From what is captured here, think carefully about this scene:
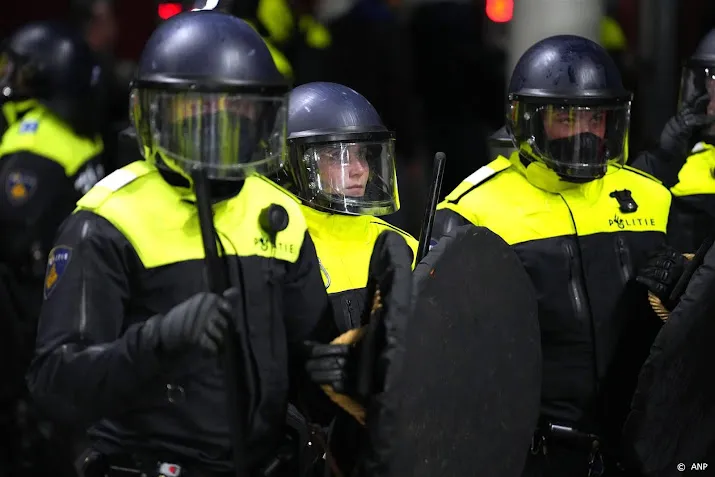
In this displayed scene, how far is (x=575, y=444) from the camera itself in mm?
3816

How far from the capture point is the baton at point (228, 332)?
2.68 metres

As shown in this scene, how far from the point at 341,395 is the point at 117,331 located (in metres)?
0.47

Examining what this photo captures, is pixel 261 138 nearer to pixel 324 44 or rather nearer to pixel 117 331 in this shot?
pixel 117 331

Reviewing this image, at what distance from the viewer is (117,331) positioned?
277 centimetres

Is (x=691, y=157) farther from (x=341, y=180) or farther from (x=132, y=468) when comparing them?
(x=132, y=468)

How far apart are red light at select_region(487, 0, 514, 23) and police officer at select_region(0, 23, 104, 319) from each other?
12.5ft

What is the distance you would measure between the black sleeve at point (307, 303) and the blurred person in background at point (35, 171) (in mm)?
2188

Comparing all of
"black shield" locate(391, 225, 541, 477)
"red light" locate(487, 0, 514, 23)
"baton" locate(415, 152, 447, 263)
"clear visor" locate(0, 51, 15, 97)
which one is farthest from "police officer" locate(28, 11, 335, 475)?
"red light" locate(487, 0, 514, 23)

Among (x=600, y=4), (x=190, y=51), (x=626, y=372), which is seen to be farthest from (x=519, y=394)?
(x=600, y=4)

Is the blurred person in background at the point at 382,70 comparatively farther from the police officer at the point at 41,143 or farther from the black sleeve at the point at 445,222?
the black sleeve at the point at 445,222

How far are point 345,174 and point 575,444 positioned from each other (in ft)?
3.18

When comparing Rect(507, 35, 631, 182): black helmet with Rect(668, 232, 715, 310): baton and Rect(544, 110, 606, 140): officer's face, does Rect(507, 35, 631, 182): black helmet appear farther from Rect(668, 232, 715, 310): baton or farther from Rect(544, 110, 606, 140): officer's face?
Rect(668, 232, 715, 310): baton

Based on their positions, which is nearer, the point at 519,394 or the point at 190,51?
the point at 190,51

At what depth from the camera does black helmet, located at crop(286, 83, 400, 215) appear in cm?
367
